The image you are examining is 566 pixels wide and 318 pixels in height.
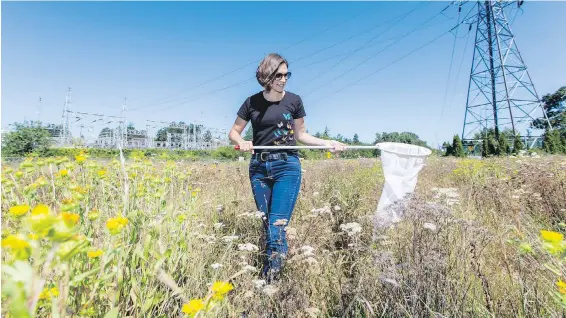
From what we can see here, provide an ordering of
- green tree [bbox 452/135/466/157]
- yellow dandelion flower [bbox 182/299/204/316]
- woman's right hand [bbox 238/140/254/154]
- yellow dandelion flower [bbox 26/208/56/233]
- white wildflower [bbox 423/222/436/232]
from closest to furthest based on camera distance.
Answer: yellow dandelion flower [bbox 26/208/56/233] → yellow dandelion flower [bbox 182/299/204/316] → white wildflower [bbox 423/222/436/232] → woman's right hand [bbox 238/140/254/154] → green tree [bbox 452/135/466/157]

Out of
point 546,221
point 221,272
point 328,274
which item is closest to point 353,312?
point 328,274

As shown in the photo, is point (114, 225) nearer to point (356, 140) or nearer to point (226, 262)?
point (226, 262)

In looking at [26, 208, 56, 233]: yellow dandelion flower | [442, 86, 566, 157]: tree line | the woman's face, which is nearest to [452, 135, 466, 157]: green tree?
[442, 86, 566, 157]: tree line

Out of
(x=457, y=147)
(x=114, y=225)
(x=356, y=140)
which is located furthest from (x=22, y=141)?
(x=356, y=140)

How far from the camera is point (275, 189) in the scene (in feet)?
7.59

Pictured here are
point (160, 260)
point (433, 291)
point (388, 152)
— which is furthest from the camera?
point (388, 152)

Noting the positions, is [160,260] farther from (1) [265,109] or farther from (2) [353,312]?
(1) [265,109]

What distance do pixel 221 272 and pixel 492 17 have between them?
25487 mm

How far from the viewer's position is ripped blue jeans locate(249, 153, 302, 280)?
7.40 ft

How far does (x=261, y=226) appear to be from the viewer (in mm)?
2912

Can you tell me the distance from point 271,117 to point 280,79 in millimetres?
288

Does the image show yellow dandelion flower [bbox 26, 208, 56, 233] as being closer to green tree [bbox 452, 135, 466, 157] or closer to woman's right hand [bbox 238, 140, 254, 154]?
woman's right hand [bbox 238, 140, 254, 154]

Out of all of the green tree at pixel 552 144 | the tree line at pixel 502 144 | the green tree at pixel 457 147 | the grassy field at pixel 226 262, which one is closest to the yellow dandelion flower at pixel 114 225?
the grassy field at pixel 226 262

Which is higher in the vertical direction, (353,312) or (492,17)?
(492,17)
